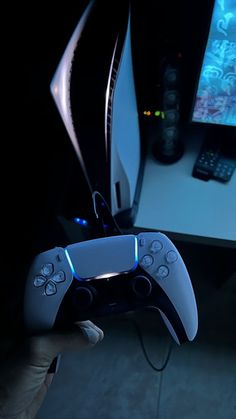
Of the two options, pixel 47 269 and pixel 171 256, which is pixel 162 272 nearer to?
pixel 171 256

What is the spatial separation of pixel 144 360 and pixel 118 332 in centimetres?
12

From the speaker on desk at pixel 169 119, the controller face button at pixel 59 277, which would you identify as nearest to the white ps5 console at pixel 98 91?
the speaker on desk at pixel 169 119

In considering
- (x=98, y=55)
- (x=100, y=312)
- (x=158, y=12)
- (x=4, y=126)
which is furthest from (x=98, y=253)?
(x=4, y=126)

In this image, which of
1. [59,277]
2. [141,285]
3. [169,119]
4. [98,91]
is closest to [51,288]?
[59,277]

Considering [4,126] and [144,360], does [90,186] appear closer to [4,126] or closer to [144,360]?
[4,126]

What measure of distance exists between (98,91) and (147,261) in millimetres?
311

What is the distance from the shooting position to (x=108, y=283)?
698 millimetres

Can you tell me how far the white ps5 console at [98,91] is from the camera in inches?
25.8

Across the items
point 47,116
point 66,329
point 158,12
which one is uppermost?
point 158,12

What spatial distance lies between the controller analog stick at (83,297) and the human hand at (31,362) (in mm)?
103

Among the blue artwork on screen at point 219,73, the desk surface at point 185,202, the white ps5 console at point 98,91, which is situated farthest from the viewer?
the desk surface at point 185,202

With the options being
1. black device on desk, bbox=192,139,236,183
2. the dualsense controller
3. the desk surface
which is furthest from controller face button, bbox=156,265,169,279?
black device on desk, bbox=192,139,236,183

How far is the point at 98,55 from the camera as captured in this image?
68 centimetres

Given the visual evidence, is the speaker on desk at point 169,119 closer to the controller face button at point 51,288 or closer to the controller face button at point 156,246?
the controller face button at point 156,246
